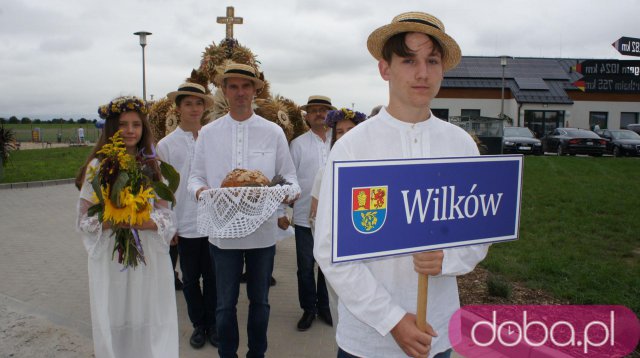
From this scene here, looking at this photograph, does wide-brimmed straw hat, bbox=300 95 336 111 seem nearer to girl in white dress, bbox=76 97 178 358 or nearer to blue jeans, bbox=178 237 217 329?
blue jeans, bbox=178 237 217 329

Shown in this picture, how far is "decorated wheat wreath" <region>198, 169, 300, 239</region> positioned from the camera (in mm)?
3225

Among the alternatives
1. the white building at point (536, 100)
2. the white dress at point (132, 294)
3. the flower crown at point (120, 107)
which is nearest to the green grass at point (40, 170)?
the flower crown at point (120, 107)

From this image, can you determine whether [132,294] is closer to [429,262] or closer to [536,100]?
[429,262]

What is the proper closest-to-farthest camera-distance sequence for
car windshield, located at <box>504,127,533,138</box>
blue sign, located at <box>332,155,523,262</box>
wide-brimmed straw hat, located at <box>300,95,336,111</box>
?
blue sign, located at <box>332,155,523,262</box>
wide-brimmed straw hat, located at <box>300,95,336,111</box>
car windshield, located at <box>504,127,533,138</box>

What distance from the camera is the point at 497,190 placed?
1914mm

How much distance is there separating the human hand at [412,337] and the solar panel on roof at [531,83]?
41.6m

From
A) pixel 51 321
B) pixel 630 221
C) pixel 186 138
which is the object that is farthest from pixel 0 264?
pixel 630 221

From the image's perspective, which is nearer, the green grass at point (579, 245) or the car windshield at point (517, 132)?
the green grass at point (579, 245)

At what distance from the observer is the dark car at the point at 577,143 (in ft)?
78.5

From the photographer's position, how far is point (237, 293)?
3.61 metres

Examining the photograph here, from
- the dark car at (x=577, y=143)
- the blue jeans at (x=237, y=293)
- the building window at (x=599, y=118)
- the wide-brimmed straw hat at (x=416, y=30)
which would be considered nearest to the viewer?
the wide-brimmed straw hat at (x=416, y=30)

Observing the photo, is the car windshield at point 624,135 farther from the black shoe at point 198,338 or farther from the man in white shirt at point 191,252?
the black shoe at point 198,338

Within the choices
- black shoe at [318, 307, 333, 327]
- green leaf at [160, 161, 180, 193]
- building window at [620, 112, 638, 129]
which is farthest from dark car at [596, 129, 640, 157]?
green leaf at [160, 161, 180, 193]

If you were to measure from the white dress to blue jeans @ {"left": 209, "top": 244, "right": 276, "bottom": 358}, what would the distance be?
0.34 metres
